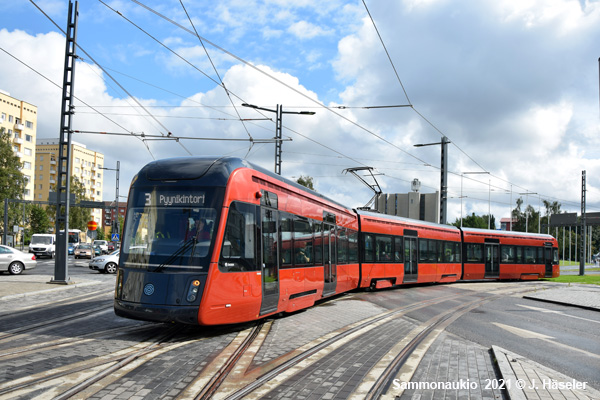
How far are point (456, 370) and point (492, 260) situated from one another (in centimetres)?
2299

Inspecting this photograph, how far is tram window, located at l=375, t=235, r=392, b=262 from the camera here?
779 inches

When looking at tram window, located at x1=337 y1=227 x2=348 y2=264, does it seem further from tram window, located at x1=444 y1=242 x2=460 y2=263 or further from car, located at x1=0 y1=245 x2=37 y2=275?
car, located at x1=0 y1=245 x2=37 y2=275

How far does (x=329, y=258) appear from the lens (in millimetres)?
14398

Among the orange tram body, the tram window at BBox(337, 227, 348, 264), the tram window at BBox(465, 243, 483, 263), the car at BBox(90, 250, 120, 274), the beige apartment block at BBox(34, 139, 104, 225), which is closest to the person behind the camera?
the orange tram body

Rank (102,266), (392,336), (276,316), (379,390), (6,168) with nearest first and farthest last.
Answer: (379,390) → (392,336) → (276,316) → (102,266) → (6,168)

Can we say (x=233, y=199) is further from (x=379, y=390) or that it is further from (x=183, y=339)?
(x=379, y=390)

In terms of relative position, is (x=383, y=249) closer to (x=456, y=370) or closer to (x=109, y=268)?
(x=456, y=370)

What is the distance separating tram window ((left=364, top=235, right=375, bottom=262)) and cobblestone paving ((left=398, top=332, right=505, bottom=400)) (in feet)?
31.3

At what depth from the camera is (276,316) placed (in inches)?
452

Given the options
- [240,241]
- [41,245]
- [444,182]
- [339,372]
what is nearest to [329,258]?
[240,241]

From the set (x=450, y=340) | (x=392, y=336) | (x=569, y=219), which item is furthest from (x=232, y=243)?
(x=569, y=219)

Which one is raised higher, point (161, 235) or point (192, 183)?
point (192, 183)

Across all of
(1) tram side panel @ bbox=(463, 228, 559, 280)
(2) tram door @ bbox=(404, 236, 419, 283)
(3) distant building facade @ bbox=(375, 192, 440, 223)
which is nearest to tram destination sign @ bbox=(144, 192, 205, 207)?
(2) tram door @ bbox=(404, 236, 419, 283)

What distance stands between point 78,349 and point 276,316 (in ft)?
16.2
